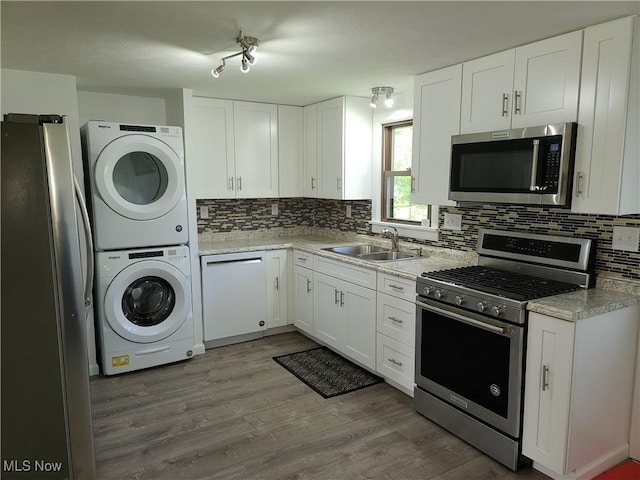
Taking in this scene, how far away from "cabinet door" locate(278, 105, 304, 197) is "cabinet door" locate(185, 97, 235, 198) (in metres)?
0.51

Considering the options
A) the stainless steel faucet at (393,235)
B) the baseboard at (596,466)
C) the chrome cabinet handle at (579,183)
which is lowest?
the baseboard at (596,466)

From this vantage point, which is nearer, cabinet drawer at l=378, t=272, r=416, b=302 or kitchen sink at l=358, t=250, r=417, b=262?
cabinet drawer at l=378, t=272, r=416, b=302

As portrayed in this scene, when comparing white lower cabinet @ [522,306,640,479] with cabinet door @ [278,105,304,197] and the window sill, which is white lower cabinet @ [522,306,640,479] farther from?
cabinet door @ [278,105,304,197]

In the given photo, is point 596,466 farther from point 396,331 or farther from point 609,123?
point 609,123

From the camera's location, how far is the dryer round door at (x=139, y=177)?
3.29 meters

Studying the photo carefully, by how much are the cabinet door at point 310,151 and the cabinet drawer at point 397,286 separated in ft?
5.04

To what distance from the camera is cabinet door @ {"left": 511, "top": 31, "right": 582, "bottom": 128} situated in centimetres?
224

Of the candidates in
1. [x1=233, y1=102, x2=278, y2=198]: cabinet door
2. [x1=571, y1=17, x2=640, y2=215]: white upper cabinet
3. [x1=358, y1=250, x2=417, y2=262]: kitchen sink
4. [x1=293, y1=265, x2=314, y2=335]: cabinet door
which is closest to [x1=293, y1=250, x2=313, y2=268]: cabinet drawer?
[x1=293, y1=265, x2=314, y2=335]: cabinet door

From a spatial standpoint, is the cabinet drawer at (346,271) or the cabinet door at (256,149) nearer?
the cabinet drawer at (346,271)

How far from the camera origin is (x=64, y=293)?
193 centimetres

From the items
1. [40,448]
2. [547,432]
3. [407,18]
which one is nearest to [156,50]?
Answer: [407,18]

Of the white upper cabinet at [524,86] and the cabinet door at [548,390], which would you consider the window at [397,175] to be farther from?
the cabinet door at [548,390]

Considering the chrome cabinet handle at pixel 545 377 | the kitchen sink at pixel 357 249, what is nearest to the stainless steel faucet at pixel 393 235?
the kitchen sink at pixel 357 249

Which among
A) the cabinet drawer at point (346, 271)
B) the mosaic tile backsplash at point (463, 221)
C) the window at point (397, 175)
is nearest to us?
the mosaic tile backsplash at point (463, 221)
